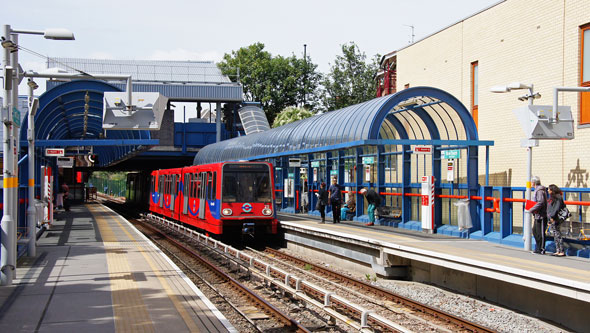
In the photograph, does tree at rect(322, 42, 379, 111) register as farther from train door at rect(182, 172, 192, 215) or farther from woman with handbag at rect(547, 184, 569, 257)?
woman with handbag at rect(547, 184, 569, 257)

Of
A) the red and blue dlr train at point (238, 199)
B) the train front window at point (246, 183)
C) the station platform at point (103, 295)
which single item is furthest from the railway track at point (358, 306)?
the train front window at point (246, 183)

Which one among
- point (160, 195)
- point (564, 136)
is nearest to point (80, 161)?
point (160, 195)

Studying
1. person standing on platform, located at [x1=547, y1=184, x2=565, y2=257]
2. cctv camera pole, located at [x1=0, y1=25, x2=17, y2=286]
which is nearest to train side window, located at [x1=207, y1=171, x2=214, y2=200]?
cctv camera pole, located at [x1=0, y1=25, x2=17, y2=286]

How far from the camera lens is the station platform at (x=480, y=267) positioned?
887 cm

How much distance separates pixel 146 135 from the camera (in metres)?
29.4

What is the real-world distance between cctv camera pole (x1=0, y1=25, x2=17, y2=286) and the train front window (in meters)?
7.54

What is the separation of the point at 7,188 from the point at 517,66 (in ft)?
55.1

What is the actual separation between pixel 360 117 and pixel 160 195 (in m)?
14.9

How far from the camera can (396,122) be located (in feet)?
64.6

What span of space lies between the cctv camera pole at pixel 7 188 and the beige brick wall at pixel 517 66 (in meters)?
15.1

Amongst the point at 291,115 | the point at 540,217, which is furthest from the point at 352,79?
the point at 540,217

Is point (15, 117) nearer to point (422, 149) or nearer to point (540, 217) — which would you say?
point (422, 149)

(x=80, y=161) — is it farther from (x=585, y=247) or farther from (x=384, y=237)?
(x=585, y=247)

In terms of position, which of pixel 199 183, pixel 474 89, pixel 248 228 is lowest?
pixel 248 228
